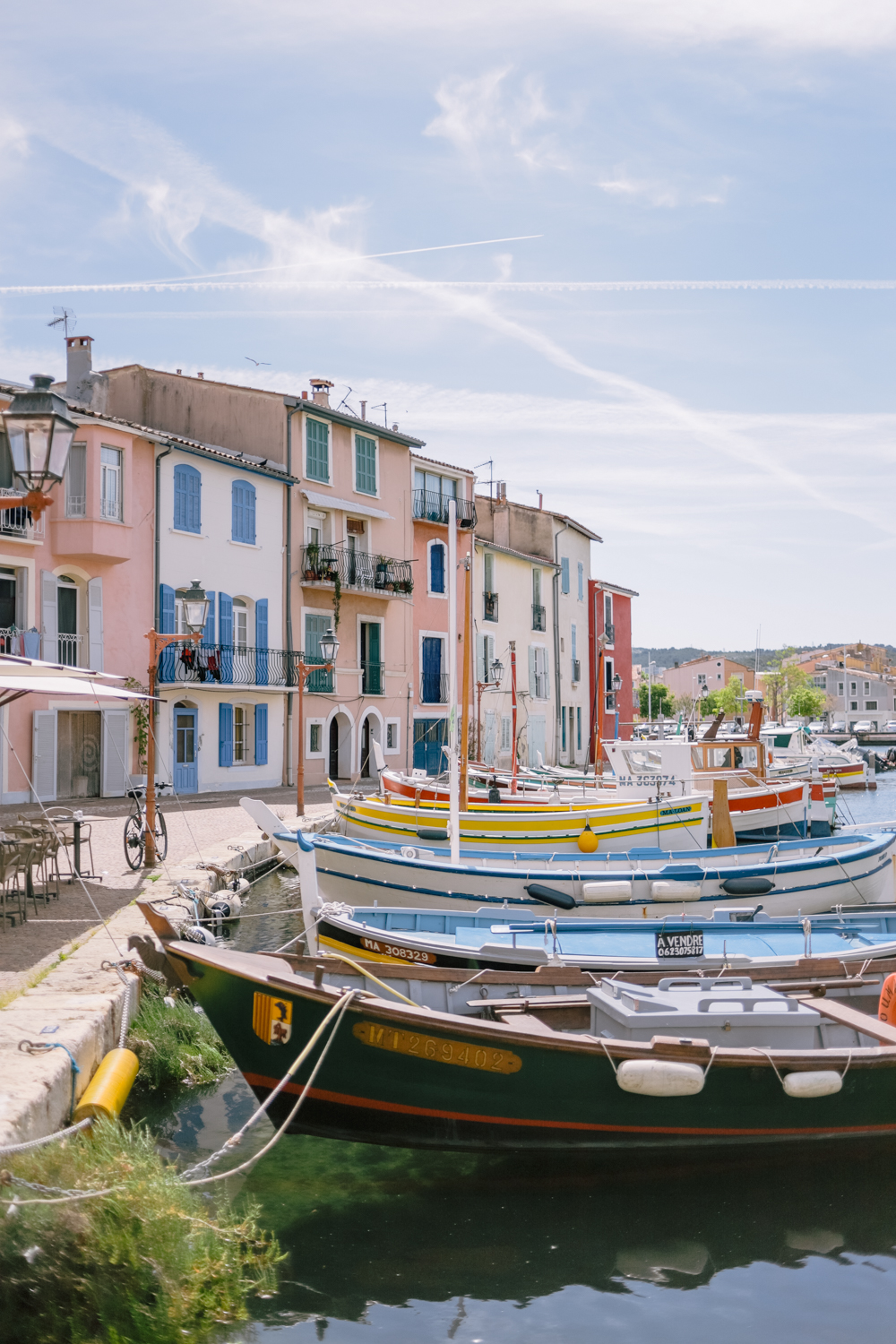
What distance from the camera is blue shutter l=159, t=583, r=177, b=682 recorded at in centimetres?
2597

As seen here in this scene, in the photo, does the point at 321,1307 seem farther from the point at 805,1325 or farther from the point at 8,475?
the point at 8,475

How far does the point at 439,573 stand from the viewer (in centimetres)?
3806

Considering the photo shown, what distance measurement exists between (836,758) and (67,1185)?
46913mm

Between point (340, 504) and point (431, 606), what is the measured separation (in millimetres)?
6122

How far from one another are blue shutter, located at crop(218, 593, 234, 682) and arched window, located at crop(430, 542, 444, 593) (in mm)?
10504

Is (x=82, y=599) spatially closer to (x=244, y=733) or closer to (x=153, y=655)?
(x=244, y=733)

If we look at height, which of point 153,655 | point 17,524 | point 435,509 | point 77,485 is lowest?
point 153,655

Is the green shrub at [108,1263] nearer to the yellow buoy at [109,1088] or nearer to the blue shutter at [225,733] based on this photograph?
the yellow buoy at [109,1088]

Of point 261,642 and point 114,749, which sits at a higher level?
point 261,642

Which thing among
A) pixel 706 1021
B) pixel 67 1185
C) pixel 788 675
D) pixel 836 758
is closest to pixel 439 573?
pixel 836 758

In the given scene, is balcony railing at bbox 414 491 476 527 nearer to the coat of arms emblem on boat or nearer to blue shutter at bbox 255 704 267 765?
blue shutter at bbox 255 704 267 765

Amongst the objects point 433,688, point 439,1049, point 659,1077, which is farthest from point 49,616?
point 659,1077

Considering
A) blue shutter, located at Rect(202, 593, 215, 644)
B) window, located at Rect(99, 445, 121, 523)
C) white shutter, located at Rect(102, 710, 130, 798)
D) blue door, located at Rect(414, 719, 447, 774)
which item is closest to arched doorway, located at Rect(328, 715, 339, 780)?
blue door, located at Rect(414, 719, 447, 774)

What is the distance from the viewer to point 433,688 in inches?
1462
